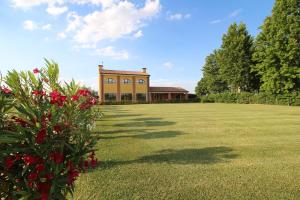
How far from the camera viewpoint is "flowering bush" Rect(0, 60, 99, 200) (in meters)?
2.44

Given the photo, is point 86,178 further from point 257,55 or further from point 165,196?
point 257,55

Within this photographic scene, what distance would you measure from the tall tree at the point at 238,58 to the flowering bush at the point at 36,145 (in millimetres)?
45748

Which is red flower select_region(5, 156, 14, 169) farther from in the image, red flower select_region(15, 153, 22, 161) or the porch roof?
the porch roof

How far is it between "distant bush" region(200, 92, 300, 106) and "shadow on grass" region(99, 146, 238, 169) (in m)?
31.7

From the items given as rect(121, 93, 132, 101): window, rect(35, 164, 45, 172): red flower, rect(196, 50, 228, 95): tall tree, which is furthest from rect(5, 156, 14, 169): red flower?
rect(196, 50, 228, 95): tall tree

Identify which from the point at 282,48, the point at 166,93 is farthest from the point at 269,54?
the point at 166,93

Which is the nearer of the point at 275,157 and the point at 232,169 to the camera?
the point at 232,169

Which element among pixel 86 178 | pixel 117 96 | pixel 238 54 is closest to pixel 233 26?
pixel 238 54

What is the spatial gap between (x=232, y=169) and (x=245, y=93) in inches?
1639

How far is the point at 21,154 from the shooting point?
2477 millimetres

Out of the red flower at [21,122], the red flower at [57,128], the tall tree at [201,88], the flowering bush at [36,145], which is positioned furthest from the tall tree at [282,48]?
the red flower at [21,122]

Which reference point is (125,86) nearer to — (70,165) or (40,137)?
(70,165)

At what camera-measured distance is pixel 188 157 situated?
7.02 m

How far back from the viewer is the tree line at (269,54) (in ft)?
115
